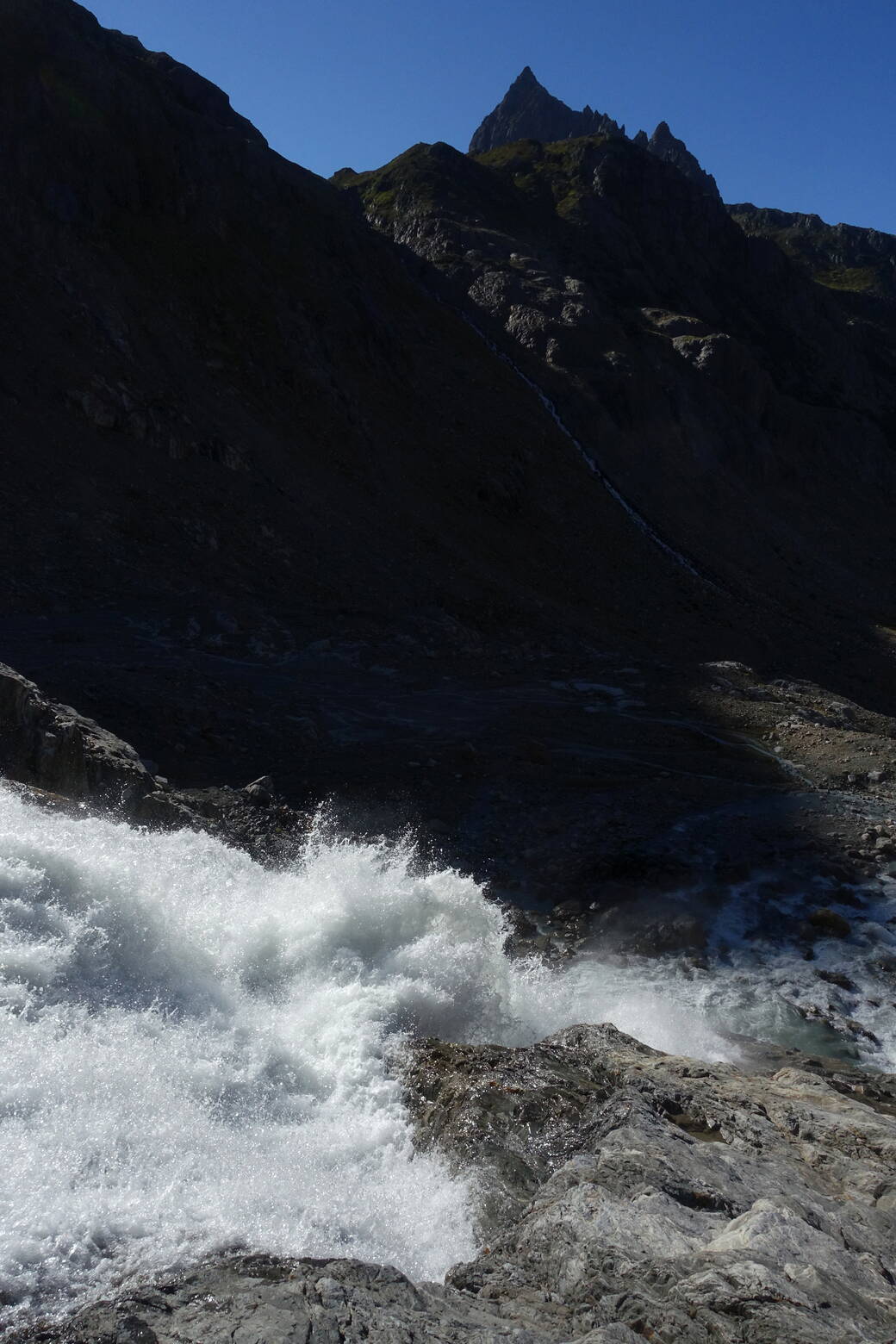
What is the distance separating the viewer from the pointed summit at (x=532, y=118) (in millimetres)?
126062

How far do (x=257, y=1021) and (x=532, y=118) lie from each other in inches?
5572

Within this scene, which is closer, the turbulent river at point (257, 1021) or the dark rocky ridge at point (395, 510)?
the turbulent river at point (257, 1021)

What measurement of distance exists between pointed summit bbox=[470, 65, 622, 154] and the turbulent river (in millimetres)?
133923

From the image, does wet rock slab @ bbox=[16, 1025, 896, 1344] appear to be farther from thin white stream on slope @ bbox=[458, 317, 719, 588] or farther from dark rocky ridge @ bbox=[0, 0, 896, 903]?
thin white stream on slope @ bbox=[458, 317, 719, 588]

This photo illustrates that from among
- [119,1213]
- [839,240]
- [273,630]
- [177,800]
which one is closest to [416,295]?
[273,630]

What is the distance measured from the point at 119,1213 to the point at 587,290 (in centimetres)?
5671

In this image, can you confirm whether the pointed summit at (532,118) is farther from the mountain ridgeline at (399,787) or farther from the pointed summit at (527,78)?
the mountain ridgeline at (399,787)

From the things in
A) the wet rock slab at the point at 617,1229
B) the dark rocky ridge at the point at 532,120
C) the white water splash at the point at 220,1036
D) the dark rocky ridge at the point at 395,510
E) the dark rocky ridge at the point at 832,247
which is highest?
the dark rocky ridge at the point at 532,120

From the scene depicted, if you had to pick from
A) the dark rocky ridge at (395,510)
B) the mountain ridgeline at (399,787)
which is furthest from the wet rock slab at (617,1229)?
the dark rocky ridge at (395,510)

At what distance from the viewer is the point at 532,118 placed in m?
127

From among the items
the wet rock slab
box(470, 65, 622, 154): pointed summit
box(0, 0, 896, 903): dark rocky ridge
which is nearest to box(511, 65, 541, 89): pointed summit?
box(470, 65, 622, 154): pointed summit

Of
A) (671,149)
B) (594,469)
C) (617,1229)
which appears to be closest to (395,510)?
(594,469)

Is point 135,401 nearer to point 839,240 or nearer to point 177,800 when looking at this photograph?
point 177,800

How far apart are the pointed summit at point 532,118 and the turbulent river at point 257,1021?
133923 mm
